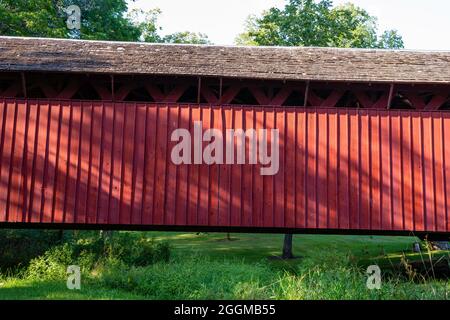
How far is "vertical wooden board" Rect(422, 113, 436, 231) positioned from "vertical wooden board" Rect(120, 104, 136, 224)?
274 inches

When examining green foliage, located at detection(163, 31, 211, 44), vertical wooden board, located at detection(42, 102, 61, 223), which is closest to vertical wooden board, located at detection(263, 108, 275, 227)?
vertical wooden board, located at detection(42, 102, 61, 223)

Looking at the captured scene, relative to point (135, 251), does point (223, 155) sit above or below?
above

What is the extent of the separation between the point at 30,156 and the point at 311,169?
665 cm

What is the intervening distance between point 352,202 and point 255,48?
5.37 m

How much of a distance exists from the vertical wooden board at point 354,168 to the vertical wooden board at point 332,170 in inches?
13.9

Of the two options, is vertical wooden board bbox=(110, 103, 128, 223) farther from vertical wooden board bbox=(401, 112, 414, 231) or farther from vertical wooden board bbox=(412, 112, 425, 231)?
vertical wooden board bbox=(412, 112, 425, 231)

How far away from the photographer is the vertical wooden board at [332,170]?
9.75m

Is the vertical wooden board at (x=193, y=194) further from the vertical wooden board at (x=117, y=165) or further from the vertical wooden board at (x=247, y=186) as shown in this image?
the vertical wooden board at (x=117, y=165)

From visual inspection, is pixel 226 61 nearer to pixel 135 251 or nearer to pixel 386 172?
pixel 386 172

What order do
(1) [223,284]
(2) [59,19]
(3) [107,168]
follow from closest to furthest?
(1) [223,284], (3) [107,168], (2) [59,19]

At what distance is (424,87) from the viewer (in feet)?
34.0

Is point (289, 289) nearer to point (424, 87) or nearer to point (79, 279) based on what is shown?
point (79, 279)

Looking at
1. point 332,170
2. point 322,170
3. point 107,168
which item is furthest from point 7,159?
point 332,170

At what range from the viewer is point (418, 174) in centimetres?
989
